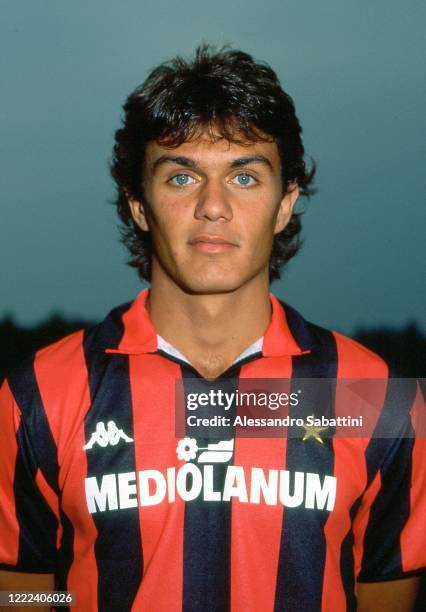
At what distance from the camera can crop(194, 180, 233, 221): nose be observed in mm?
2268

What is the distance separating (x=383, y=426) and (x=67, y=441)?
0.93 metres

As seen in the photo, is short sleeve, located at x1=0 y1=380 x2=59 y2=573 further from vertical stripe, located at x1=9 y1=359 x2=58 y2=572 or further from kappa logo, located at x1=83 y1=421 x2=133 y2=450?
kappa logo, located at x1=83 y1=421 x2=133 y2=450

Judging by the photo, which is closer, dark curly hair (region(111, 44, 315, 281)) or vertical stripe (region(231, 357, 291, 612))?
vertical stripe (region(231, 357, 291, 612))

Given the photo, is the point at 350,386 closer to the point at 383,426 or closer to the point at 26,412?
the point at 383,426

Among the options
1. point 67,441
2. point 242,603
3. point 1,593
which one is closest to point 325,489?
point 242,603

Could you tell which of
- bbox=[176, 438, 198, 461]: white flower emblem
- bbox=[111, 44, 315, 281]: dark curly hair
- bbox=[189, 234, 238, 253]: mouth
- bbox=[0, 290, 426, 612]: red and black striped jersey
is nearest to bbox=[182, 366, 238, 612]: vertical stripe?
bbox=[0, 290, 426, 612]: red and black striped jersey

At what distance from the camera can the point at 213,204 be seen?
2.27 meters

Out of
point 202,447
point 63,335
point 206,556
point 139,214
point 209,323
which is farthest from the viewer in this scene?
point 63,335

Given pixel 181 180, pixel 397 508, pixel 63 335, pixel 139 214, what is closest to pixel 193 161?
pixel 181 180

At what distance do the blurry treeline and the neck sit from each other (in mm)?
6520

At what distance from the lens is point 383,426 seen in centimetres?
241

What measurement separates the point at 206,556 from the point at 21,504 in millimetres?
607

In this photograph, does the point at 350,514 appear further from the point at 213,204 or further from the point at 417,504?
the point at 213,204

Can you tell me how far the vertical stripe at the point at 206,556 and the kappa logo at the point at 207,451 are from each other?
3.7 inches
